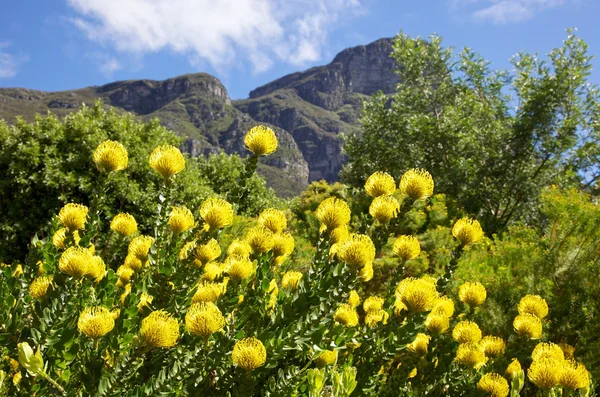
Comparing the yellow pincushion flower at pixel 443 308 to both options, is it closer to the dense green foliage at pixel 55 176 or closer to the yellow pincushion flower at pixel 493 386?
the yellow pincushion flower at pixel 493 386

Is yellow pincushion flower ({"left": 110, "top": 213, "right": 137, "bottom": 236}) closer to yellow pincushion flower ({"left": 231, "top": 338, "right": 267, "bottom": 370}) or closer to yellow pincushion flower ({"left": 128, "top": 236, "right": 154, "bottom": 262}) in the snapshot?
yellow pincushion flower ({"left": 128, "top": 236, "right": 154, "bottom": 262})

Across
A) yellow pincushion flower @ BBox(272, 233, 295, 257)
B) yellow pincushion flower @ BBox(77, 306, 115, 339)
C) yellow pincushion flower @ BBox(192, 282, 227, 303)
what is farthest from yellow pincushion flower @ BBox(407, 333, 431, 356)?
yellow pincushion flower @ BBox(77, 306, 115, 339)

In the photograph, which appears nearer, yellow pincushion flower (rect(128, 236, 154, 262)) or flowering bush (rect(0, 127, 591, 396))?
flowering bush (rect(0, 127, 591, 396))

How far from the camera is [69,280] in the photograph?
1.60 m

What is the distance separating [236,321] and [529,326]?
1.48 m

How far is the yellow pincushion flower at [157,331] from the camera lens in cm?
141

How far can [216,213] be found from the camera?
6.36ft

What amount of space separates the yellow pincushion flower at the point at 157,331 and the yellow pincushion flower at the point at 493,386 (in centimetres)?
136

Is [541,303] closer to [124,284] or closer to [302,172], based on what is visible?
[124,284]

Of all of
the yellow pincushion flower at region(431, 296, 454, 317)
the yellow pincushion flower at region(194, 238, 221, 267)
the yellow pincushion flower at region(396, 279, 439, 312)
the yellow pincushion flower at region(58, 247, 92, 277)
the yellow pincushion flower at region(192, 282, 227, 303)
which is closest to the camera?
the yellow pincushion flower at region(58, 247, 92, 277)

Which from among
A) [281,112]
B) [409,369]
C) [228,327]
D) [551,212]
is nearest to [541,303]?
[409,369]

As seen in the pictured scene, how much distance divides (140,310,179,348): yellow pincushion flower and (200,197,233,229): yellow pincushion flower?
0.60 metres

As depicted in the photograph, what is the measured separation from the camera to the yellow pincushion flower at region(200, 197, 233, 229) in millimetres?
1939

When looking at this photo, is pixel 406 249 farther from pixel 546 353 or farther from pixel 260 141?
pixel 260 141
